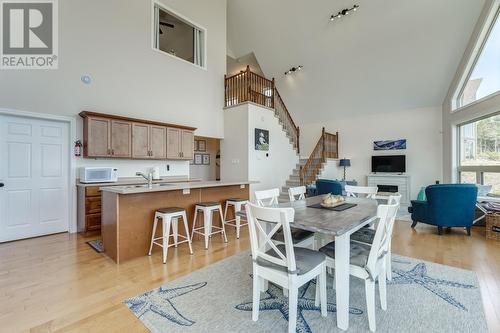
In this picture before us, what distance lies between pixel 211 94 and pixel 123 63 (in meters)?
2.37

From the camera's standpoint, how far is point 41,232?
4.26 meters

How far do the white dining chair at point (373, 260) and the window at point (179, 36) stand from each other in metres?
5.99

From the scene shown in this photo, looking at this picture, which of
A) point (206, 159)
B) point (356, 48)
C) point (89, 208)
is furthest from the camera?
point (206, 159)

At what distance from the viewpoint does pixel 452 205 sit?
4.18 metres

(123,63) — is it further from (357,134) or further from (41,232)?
(357,134)

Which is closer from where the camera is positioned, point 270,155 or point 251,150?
point 251,150

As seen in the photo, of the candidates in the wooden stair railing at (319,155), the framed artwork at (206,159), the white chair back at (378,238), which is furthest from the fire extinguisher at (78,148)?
the wooden stair railing at (319,155)

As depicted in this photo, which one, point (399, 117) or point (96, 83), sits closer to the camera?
point (96, 83)

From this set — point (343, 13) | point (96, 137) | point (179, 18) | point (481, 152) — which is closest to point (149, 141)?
point (96, 137)

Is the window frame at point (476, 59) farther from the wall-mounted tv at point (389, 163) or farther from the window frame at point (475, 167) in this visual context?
the wall-mounted tv at point (389, 163)

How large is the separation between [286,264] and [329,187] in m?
4.16

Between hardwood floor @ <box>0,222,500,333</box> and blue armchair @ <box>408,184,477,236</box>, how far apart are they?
27 cm

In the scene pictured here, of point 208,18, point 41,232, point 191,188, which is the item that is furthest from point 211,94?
point 41,232

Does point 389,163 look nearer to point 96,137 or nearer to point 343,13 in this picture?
point 343,13
